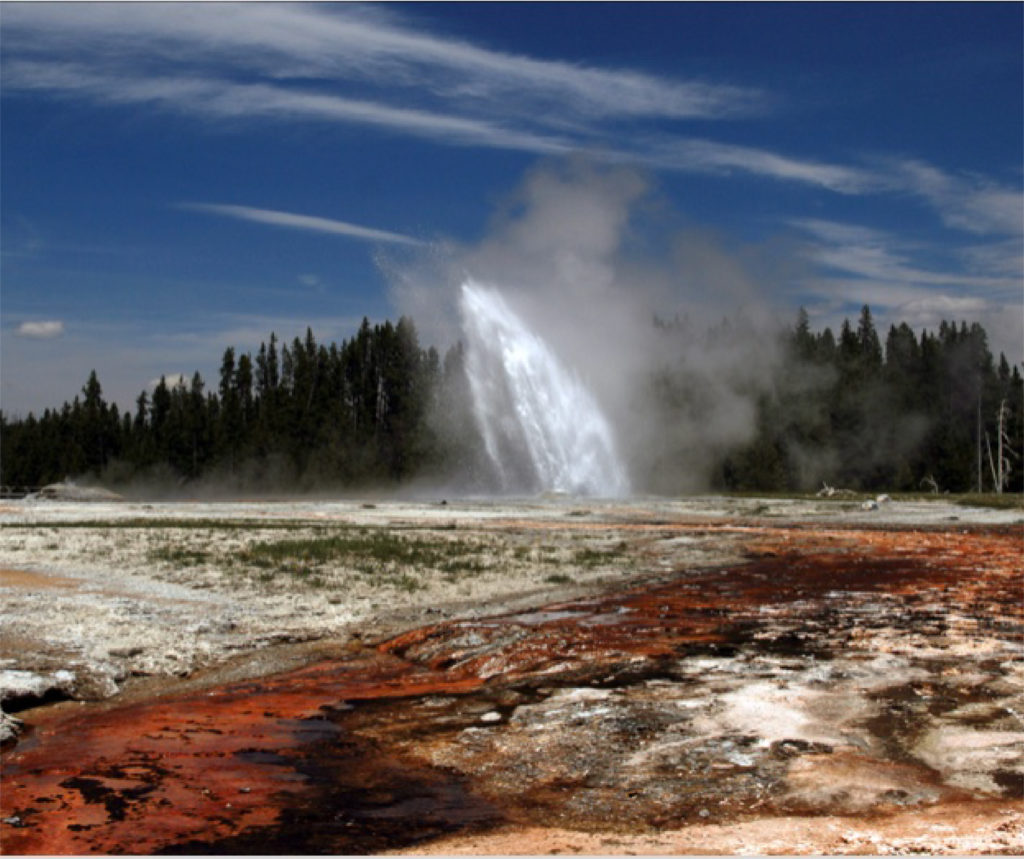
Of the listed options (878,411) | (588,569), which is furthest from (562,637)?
(878,411)

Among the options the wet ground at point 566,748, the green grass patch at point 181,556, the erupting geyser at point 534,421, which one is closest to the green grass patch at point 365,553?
the green grass patch at point 181,556

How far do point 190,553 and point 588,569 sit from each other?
29.7 ft

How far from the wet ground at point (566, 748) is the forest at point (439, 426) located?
72.2 m

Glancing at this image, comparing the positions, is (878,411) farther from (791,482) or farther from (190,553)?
(190,553)

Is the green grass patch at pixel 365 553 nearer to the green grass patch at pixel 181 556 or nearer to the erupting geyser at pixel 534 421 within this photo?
the green grass patch at pixel 181 556

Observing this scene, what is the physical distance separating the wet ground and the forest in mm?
72245

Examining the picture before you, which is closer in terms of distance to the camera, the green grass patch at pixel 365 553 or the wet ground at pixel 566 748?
the wet ground at pixel 566 748

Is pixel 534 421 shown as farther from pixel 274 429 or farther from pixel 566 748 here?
pixel 566 748

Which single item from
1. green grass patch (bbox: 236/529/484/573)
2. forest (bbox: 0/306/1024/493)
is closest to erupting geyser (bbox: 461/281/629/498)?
forest (bbox: 0/306/1024/493)

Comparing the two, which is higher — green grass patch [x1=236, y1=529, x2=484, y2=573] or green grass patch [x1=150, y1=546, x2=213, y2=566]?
green grass patch [x1=150, y1=546, x2=213, y2=566]

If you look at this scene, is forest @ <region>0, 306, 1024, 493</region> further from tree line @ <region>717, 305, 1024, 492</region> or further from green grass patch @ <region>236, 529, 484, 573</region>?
green grass patch @ <region>236, 529, 484, 573</region>

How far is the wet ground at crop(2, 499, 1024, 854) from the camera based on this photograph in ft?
24.0

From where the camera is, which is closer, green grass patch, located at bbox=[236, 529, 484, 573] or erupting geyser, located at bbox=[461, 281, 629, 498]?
green grass patch, located at bbox=[236, 529, 484, 573]

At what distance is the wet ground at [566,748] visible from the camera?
7.32 meters
